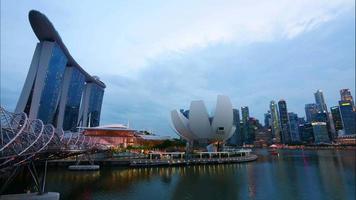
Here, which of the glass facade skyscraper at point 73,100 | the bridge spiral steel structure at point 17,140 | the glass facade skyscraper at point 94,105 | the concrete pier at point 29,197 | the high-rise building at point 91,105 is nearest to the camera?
the bridge spiral steel structure at point 17,140

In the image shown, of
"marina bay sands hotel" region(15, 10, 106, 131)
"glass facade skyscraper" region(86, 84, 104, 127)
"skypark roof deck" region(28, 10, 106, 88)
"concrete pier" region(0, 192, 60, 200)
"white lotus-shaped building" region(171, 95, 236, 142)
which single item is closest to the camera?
"concrete pier" region(0, 192, 60, 200)

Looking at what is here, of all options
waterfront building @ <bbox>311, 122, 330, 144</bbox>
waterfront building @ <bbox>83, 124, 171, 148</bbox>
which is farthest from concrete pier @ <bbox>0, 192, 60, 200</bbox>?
waterfront building @ <bbox>311, 122, 330, 144</bbox>

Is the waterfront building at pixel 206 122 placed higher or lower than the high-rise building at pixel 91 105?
lower

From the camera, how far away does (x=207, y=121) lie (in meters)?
60.0

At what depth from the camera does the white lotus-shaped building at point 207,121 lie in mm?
58469

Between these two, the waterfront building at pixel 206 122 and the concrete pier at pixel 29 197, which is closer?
the concrete pier at pixel 29 197

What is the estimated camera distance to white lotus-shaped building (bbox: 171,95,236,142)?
58.5 meters

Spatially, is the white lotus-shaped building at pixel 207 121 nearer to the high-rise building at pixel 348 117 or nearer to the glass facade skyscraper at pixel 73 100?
the glass facade skyscraper at pixel 73 100

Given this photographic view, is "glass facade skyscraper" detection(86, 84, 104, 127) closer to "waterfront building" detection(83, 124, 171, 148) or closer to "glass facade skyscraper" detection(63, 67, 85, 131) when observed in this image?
"glass facade skyscraper" detection(63, 67, 85, 131)

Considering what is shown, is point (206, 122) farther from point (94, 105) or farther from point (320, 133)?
point (320, 133)

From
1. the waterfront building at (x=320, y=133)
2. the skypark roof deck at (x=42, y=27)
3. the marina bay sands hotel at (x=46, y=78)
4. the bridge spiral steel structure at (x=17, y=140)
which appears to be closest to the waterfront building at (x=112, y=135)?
the marina bay sands hotel at (x=46, y=78)

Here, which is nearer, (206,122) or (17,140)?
(17,140)

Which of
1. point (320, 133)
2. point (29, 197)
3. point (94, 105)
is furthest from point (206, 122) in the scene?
point (320, 133)

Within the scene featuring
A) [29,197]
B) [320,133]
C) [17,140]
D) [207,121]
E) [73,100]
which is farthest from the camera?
[320,133]
